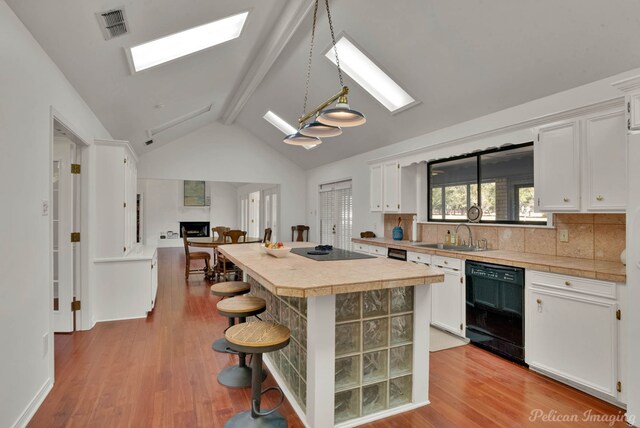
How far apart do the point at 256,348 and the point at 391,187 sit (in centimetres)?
361

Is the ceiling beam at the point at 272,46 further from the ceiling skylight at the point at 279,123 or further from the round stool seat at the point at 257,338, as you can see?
the round stool seat at the point at 257,338

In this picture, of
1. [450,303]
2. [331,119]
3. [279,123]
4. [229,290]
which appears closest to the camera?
[331,119]

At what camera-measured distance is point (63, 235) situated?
3.70 metres

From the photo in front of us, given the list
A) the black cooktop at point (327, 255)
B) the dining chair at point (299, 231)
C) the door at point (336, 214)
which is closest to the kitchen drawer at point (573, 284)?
the black cooktop at point (327, 255)

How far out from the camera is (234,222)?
13164mm

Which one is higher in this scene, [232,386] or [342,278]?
[342,278]

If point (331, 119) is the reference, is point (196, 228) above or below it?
below

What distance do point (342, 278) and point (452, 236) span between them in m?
2.87

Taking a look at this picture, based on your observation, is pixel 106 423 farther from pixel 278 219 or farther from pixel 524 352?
Result: pixel 278 219

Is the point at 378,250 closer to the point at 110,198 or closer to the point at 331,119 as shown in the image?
the point at 331,119

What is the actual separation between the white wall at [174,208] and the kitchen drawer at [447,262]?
10.4 meters

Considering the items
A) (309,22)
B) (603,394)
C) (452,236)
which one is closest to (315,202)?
(452,236)

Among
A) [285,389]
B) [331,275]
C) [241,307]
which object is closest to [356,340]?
[331,275]

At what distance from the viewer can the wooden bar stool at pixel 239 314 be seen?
2.44 metres
